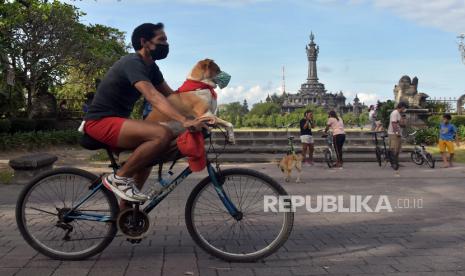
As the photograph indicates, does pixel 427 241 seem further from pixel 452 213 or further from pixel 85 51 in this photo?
pixel 85 51

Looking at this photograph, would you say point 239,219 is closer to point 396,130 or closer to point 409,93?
point 396,130

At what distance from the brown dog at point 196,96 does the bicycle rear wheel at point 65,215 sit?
78cm

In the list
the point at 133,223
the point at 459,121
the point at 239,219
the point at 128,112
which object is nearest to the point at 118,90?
the point at 128,112

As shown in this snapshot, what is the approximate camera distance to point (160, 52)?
4234 millimetres

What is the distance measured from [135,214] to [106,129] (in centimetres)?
72

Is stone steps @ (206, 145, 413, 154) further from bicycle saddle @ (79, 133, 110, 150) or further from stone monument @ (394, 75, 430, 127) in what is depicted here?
bicycle saddle @ (79, 133, 110, 150)

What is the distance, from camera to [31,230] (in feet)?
14.2

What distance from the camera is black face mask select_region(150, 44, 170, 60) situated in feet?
13.8

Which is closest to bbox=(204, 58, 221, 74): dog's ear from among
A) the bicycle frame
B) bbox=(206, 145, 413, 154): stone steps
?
the bicycle frame

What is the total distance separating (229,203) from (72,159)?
44.0 ft

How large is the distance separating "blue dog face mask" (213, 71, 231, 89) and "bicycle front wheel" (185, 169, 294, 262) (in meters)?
0.72

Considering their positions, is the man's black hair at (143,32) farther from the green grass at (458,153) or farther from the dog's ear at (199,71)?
the green grass at (458,153)

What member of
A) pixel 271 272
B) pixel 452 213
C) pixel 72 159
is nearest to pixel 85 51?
pixel 72 159

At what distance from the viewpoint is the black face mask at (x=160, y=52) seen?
421 centimetres
